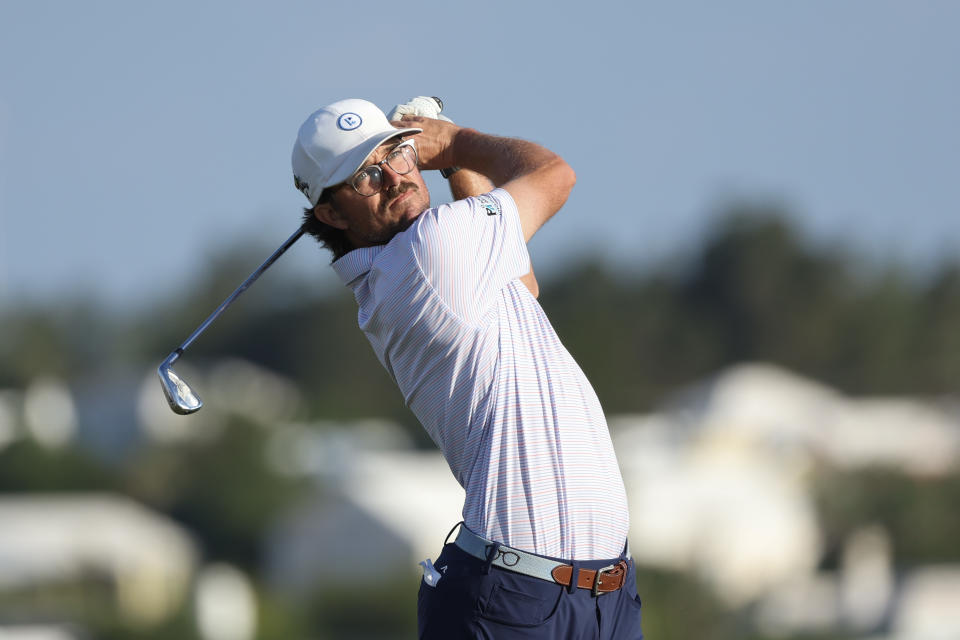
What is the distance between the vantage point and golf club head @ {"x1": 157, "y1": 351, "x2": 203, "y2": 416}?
4.55 meters

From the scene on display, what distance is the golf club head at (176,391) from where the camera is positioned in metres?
4.55

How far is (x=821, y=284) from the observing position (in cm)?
7806

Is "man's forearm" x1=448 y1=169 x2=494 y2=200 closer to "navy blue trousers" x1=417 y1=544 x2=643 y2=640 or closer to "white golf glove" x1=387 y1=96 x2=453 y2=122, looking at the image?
"white golf glove" x1=387 y1=96 x2=453 y2=122

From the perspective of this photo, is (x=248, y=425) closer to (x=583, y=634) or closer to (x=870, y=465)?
(x=870, y=465)

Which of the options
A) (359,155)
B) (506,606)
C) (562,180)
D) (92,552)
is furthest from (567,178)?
(92,552)

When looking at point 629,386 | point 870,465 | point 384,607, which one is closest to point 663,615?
point 384,607

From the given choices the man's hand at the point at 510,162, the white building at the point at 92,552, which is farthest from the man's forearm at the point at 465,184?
the white building at the point at 92,552

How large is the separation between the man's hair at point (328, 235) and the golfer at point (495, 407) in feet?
0.88

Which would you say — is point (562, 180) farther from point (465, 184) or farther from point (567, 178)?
point (465, 184)

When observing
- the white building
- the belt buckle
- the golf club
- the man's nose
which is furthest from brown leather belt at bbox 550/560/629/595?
the white building

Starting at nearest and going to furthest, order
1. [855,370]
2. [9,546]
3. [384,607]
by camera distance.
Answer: [384,607]
[9,546]
[855,370]

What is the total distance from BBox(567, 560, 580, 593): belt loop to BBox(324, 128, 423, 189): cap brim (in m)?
1.15

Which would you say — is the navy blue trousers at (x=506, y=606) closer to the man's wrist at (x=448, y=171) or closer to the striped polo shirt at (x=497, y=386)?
the striped polo shirt at (x=497, y=386)

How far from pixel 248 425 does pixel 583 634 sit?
55.6 m
